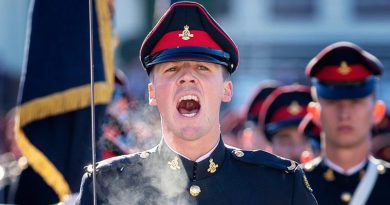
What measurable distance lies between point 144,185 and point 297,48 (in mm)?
23508

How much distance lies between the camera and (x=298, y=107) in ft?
33.3

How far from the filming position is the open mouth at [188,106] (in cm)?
546

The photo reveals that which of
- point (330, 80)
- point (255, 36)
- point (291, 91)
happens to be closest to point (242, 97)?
point (291, 91)

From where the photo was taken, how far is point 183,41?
5684 mm

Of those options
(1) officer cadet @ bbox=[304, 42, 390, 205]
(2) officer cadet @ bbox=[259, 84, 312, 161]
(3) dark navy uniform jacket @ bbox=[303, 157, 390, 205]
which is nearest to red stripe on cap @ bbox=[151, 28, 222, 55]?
(1) officer cadet @ bbox=[304, 42, 390, 205]

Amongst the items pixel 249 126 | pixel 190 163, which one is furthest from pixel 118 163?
pixel 249 126

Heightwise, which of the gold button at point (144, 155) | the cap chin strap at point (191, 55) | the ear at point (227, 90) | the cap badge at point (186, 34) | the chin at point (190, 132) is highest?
the cap badge at point (186, 34)

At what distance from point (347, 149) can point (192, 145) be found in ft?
7.07

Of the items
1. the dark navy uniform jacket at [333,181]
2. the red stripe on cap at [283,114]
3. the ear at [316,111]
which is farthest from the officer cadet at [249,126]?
the dark navy uniform jacket at [333,181]

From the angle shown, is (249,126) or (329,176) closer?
(329,176)

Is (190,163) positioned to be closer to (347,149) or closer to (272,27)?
(347,149)

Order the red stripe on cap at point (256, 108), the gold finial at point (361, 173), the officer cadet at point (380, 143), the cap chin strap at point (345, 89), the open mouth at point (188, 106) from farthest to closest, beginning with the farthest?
the red stripe on cap at point (256, 108) → the officer cadet at point (380, 143) → the cap chin strap at point (345, 89) → the gold finial at point (361, 173) → the open mouth at point (188, 106)

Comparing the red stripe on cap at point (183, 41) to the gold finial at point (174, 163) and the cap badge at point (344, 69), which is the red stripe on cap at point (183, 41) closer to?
the gold finial at point (174, 163)

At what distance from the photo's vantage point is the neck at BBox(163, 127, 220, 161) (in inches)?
221
